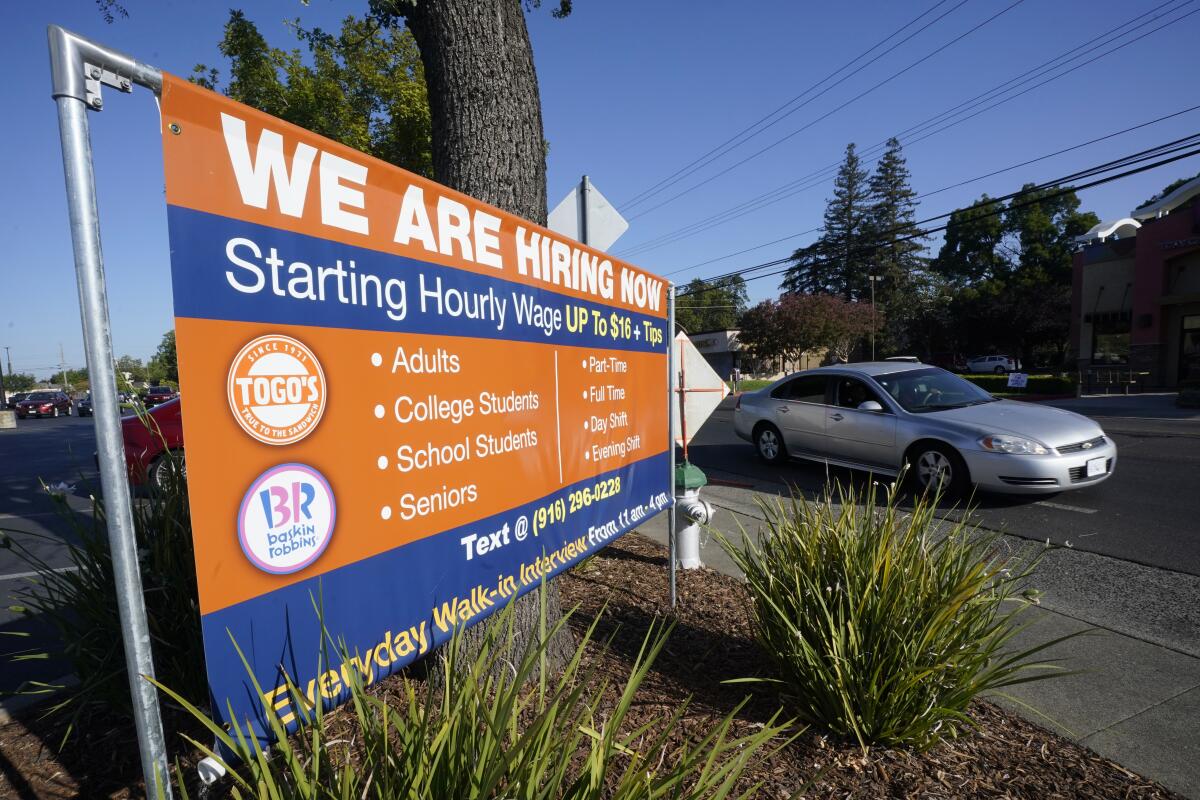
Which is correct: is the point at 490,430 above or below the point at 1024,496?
above

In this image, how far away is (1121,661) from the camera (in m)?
3.30

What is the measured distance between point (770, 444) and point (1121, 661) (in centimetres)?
632

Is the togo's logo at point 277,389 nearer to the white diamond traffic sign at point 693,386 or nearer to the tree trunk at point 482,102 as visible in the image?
the tree trunk at point 482,102

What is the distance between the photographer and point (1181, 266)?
26.2m

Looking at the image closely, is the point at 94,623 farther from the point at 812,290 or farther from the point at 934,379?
the point at 812,290

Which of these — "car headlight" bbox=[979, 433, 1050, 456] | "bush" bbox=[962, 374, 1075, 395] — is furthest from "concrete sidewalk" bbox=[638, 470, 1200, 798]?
"bush" bbox=[962, 374, 1075, 395]

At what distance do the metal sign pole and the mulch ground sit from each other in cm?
120

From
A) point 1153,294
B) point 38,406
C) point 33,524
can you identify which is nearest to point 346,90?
point 33,524

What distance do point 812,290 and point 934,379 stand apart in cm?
7733

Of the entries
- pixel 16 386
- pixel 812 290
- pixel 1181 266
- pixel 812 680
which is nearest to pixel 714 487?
pixel 812 680

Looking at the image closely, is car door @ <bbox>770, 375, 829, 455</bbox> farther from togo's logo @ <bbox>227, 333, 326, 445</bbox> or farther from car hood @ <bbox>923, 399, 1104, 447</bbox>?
togo's logo @ <bbox>227, 333, 326, 445</bbox>

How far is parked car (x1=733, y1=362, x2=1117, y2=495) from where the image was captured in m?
6.34

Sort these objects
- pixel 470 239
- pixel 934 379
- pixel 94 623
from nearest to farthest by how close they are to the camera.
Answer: pixel 470 239
pixel 94 623
pixel 934 379

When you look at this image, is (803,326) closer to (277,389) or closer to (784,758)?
(784,758)
